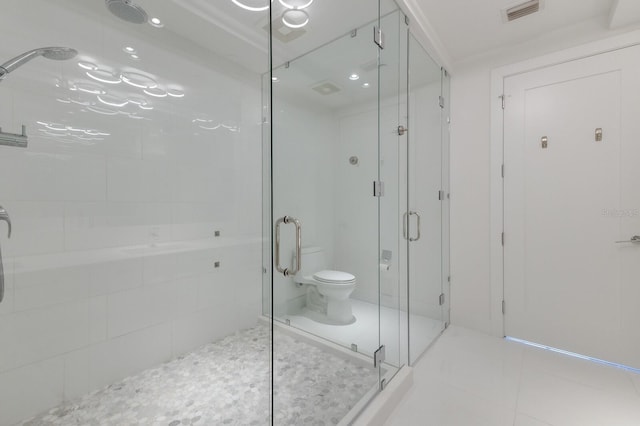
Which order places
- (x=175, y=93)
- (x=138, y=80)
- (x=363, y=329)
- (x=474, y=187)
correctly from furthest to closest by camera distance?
(x=474, y=187), (x=175, y=93), (x=138, y=80), (x=363, y=329)

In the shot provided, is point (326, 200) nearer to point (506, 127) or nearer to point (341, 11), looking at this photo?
point (341, 11)

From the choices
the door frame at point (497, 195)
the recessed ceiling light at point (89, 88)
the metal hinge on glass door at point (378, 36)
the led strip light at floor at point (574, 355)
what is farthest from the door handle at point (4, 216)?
the led strip light at floor at point (574, 355)

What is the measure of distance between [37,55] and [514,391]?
3.39 meters

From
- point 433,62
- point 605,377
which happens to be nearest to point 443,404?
point 605,377

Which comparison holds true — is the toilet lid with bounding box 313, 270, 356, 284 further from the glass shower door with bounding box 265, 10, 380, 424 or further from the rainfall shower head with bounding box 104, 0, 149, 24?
the rainfall shower head with bounding box 104, 0, 149, 24

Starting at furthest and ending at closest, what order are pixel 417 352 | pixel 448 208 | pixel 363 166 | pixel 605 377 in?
pixel 448 208
pixel 417 352
pixel 605 377
pixel 363 166

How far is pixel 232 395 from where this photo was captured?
1.68m

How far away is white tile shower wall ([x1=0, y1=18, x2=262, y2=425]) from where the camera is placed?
4.91 feet

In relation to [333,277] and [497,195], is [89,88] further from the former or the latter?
[497,195]

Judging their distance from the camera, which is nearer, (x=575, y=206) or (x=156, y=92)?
(x=156, y=92)

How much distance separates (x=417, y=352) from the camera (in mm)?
2148

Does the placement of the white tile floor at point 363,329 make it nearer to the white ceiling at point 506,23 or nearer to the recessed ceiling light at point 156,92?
the recessed ceiling light at point 156,92

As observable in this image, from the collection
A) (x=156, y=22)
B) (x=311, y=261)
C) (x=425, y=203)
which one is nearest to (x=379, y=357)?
(x=311, y=261)

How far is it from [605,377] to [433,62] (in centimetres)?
271
